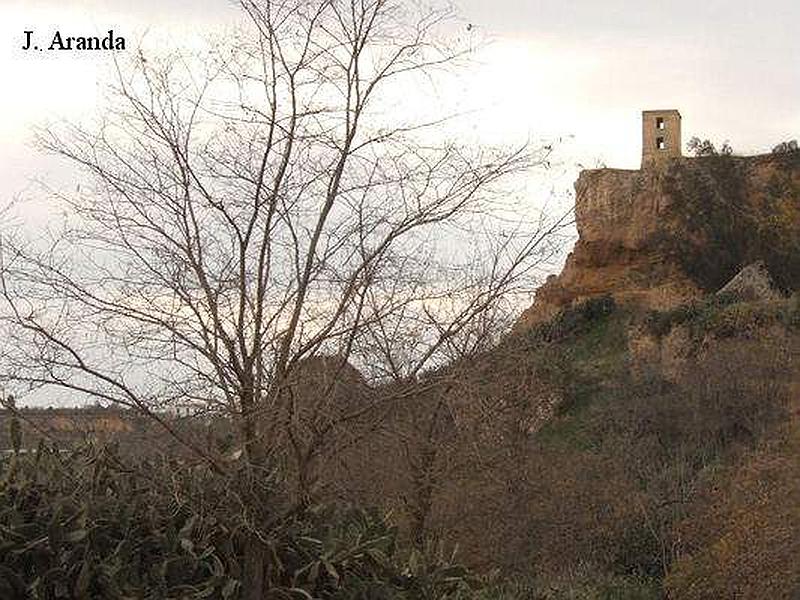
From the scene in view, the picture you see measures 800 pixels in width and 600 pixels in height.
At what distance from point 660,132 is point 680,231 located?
6.81 metres

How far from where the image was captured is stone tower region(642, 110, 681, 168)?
1817 inches

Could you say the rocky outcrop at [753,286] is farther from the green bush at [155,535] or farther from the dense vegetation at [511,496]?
the green bush at [155,535]

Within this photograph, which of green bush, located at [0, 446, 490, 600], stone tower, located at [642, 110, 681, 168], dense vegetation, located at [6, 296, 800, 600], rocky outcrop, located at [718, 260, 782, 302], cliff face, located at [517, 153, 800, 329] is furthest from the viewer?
stone tower, located at [642, 110, 681, 168]

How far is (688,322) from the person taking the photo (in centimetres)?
3300

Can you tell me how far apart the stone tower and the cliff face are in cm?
298

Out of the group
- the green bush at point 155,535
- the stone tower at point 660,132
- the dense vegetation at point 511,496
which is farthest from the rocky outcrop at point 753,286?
the green bush at point 155,535

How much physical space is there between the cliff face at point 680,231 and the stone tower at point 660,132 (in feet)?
9.76

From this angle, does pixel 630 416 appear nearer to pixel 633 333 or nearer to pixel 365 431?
pixel 633 333

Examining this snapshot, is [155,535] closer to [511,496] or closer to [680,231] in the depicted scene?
[511,496]

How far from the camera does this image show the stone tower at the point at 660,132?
46.2 meters

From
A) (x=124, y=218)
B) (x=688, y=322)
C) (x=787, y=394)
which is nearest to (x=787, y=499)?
(x=787, y=394)

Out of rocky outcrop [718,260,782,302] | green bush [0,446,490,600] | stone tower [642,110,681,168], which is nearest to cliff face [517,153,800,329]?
rocky outcrop [718,260,782,302]

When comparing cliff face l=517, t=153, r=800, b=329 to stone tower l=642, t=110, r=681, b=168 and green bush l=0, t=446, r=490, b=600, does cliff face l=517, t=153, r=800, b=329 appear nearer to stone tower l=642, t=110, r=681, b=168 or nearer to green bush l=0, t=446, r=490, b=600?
stone tower l=642, t=110, r=681, b=168

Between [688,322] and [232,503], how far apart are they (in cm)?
2617
